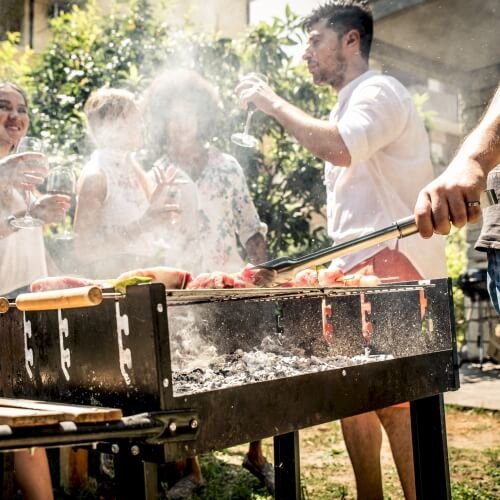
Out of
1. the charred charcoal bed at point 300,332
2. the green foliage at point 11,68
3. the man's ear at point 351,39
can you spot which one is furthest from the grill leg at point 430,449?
the green foliage at point 11,68

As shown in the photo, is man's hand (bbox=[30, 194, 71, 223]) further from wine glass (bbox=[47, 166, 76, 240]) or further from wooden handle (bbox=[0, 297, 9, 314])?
wooden handle (bbox=[0, 297, 9, 314])

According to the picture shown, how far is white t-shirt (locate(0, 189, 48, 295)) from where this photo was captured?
10.1 feet

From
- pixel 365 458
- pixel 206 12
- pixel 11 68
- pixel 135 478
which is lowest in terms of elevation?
pixel 365 458

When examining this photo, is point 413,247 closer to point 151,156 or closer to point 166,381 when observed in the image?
point 166,381

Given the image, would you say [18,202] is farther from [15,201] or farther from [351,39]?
[351,39]

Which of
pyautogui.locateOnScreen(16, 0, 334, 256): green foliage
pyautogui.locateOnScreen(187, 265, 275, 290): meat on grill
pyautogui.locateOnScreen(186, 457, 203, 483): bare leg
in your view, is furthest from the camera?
pyautogui.locateOnScreen(16, 0, 334, 256): green foliage

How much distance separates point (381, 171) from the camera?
3055mm

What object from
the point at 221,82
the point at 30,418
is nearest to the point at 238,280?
the point at 30,418

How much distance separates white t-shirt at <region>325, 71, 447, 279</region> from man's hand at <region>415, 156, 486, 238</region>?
3.98 ft

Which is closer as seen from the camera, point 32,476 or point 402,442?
point 32,476

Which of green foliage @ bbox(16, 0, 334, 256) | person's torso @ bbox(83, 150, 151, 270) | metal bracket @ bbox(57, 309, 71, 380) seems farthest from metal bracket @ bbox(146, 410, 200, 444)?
green foliage @ bbox(16, 0, 334, 256)

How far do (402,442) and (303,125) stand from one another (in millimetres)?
1392

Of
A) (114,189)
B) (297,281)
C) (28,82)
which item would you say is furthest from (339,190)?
(28,82)

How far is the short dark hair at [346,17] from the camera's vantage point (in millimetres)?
3256
